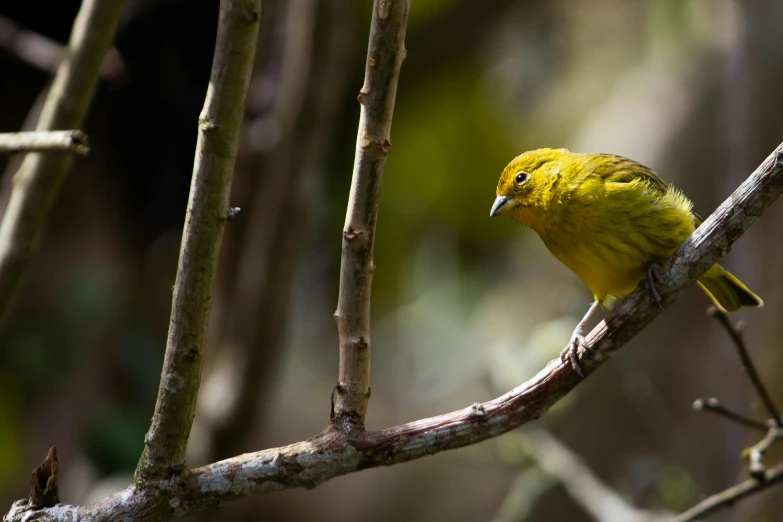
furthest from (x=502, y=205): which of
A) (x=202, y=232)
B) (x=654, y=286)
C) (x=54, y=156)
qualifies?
(x=202, y=232)

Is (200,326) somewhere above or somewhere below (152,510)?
above

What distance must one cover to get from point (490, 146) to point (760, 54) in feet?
7.43

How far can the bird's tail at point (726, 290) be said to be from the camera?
11.0 ft

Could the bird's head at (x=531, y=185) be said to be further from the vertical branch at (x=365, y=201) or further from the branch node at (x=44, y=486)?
the branch node at (x=44, y=486)

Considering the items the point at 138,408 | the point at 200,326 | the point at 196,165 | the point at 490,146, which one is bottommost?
the point at 200,326

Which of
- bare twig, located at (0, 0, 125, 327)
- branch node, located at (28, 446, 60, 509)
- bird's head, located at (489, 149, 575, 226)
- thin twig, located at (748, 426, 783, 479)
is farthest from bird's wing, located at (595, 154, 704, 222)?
branch node, located at (28, 446, 60, 509)

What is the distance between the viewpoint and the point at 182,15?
220 inches

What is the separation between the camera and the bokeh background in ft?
14.8

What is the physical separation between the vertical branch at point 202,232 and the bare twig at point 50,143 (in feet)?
1.46

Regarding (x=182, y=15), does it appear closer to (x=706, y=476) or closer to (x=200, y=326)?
(x=200, y=326)

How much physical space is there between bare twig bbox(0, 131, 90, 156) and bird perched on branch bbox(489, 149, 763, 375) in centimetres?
167

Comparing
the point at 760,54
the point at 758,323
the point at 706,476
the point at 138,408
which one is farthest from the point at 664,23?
the point at 138,408

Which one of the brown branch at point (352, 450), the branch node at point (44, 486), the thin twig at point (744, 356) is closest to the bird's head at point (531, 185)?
the thin twig at point (744, 356)

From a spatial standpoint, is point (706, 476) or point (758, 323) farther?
point (706, 476)
